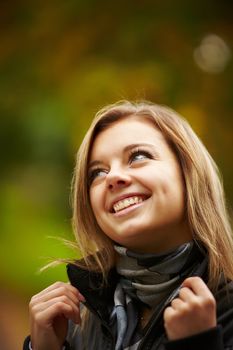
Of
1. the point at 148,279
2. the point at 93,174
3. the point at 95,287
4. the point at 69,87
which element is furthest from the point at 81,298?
the point at 69,87

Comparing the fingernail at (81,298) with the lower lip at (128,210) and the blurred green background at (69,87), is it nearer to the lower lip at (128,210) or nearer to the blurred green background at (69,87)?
the lower lip at (128,210)

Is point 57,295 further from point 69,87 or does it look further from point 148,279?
point 69,87

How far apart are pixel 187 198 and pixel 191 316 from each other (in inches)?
10.0

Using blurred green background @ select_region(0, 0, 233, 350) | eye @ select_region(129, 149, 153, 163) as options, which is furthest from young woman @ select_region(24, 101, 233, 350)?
blurred green background @ select_region(0, 0, 233, 350)

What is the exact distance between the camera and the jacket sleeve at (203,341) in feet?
2.36

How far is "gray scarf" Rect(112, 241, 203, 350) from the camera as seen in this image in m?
0.89

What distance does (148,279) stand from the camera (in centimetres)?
91

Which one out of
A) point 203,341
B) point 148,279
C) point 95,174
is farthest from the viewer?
point 95,174

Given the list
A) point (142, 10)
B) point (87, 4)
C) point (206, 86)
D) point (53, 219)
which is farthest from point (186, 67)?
point (53, 219)

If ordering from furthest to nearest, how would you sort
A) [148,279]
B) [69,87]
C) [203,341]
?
[69,87]
[148,279]
[203,341]

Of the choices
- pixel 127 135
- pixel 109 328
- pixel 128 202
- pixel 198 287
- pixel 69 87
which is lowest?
pixel 109 328

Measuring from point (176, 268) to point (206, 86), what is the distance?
105 centimetres

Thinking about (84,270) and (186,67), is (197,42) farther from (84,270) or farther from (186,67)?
(84,270)

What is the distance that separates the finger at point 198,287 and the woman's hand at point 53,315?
0.86ft
